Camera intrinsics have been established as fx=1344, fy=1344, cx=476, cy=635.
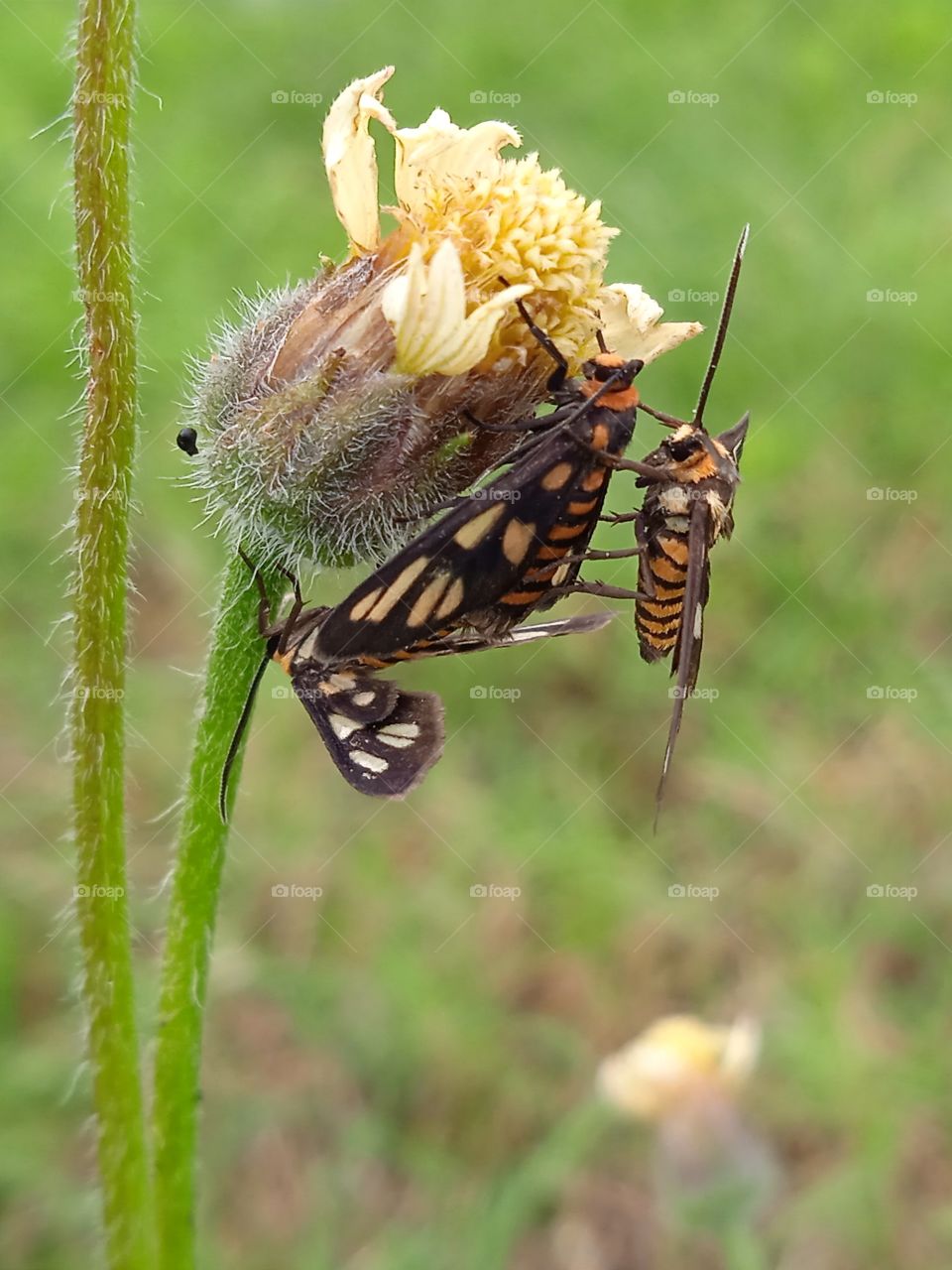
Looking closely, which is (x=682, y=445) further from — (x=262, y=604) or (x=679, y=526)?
(x=262, y=604)

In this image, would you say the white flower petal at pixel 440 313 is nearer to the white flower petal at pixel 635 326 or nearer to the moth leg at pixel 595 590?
the white flower petal at pixel 635 326

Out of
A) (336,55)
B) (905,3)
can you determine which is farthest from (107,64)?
(905,3)

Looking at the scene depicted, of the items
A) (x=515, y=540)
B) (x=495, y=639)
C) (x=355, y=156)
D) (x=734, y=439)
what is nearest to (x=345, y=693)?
(x=495, y=639)

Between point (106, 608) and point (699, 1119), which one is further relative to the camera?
point (699, 1119)

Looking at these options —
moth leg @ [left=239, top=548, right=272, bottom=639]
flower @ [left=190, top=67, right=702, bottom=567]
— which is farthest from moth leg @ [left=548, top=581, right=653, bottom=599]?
moth leg @ [left=239, top=548, right=272, bottom=639]

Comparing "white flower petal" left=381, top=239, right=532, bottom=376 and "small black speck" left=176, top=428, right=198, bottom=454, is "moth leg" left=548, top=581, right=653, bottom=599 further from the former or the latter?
"small black speck" left=176, top=428, right=198, bottom=454

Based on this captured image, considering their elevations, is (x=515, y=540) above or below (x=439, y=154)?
below

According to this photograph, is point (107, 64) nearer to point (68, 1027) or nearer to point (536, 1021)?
point (68, 1027)
